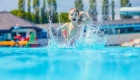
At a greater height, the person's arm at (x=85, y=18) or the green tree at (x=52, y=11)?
the green tree at (x=52, y=11)

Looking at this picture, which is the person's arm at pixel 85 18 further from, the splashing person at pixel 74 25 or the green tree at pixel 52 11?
the green tree at pixel 52 11

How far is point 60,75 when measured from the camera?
2771 millimetres

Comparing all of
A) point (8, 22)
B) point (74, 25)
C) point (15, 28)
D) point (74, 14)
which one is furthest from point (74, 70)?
point (8, 22)

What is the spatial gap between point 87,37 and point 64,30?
85cm

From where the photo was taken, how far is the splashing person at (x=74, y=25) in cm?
634

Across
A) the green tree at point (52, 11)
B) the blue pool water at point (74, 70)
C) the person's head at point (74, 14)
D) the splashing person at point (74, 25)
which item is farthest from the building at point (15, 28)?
the blue pool water at point (74, 70)

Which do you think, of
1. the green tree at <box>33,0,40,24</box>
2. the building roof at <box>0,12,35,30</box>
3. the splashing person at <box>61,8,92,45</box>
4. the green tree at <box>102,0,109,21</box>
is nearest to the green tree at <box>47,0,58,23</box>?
the green tree at <box>33,0,40,24</box>

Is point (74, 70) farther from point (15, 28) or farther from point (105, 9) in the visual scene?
point (105, 9)

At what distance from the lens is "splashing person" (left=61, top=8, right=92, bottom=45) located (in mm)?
6345

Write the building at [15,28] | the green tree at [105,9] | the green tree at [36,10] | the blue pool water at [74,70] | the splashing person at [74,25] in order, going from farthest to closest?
the green tree at [36,10] < the green tree at [105,9] < the building at [15,28] < the splashing person at [74,25] < the blue pool water at [74,70]

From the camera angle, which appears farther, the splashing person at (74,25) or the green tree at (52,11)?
the green tree at (52,11)

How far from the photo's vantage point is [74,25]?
21.3 ft

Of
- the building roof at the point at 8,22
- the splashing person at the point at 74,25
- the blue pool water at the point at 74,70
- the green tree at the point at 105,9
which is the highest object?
the green tree at the point at 105,9

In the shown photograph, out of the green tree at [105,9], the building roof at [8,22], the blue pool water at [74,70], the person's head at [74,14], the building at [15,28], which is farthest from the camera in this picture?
the green tree at [105,9]
